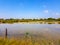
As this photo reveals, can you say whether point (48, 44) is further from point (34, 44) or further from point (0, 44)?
point (0, 44)

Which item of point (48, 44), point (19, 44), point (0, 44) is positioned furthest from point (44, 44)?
point (0, 44)

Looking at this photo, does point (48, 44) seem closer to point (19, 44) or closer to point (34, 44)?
point (34, 44)

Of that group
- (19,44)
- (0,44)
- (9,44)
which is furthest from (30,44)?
(0,44)

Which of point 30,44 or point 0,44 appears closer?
point 0,44

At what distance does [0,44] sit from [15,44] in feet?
4.89

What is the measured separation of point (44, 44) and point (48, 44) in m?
0.42

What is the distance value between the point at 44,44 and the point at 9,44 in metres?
3.45

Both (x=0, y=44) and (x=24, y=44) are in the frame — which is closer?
(x=0, y=44)

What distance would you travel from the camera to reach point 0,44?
425 inches

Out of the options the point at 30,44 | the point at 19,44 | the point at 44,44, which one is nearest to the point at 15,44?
the point at 19,44

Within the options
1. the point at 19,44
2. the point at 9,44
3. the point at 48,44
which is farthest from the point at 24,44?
the point at 48,44

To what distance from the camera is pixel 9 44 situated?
11.2 metres

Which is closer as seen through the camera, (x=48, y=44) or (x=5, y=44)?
(x=5, y=44)

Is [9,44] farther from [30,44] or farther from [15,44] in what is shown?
[30,44]
